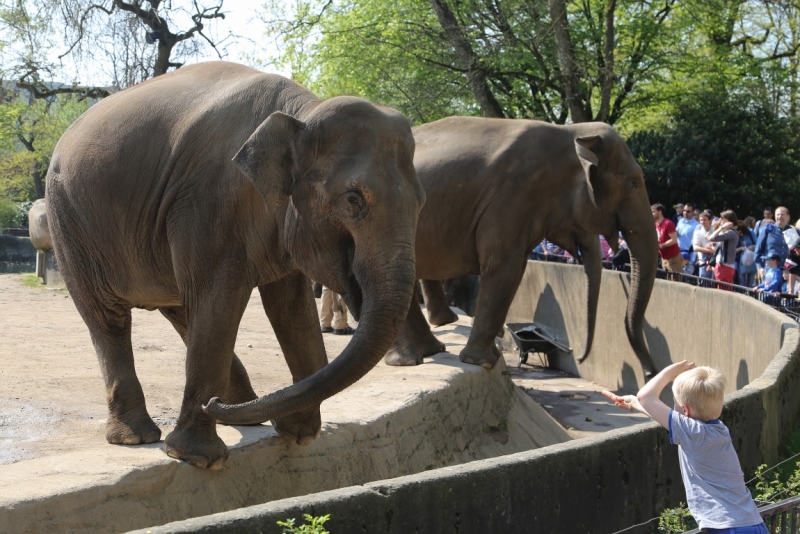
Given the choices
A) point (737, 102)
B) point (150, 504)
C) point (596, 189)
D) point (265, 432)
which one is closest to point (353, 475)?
point (265, 432)

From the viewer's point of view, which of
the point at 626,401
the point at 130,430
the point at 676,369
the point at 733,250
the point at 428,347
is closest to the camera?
the point at 626,401

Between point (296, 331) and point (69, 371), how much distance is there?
3.26m

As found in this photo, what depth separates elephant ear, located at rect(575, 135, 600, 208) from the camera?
9.73 m

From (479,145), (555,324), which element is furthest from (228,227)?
(555,324)

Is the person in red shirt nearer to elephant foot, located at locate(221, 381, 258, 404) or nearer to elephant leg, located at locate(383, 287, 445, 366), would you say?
elephant leg, located at locate(383, 287, 445, 366)

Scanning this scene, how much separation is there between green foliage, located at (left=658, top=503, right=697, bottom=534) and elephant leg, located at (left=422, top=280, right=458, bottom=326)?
7.43 metres

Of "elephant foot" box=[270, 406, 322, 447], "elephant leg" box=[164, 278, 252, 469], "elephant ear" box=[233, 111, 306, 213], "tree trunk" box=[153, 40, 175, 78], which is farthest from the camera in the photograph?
"tree trunk" box=[153, 40, 175, 78]

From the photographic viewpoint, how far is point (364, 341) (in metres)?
4.51

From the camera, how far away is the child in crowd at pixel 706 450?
4.06m

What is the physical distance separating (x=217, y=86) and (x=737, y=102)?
2096cm

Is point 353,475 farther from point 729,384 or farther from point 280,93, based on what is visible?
point 729,384

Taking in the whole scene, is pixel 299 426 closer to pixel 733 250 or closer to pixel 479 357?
pixel 479 357

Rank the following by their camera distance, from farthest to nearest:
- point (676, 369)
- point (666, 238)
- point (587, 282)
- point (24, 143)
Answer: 1. point (24, 143)
2. point (666, 238)
3. point (587, 282)
4. point (676, 369)

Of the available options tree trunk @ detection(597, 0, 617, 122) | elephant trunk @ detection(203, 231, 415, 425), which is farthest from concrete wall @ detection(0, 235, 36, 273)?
elephant trunk @ detection(203, 231, 415, 425)
